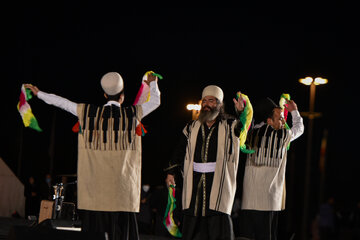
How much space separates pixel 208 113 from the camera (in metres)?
6.48

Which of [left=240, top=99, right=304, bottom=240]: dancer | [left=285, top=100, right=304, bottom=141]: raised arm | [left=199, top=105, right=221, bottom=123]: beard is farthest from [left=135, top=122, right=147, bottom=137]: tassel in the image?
[left=285, top=100, right=304, bottom=141]: raised arm

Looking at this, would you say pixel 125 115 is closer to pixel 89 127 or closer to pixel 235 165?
pixel 89 127

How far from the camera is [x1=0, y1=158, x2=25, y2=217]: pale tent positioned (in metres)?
19.1

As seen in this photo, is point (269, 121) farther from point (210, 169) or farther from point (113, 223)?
point (113, 223)

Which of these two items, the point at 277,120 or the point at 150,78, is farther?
the point at 277,120

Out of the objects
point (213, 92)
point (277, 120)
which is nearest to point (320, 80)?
point (277, 120)

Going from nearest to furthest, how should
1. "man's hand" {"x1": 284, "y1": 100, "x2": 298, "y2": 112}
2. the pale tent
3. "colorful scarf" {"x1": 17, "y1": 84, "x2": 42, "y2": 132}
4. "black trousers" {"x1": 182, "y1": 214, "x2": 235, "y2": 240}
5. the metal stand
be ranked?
"colorful scarf" {"x1": 17, "y1": 84, "x2": 42, "y2": 132}, "black trousers" {"x1": 182, "y1": 214, "x2": 235, "y2": 240}, "man's hand" {"x1": 284, "y1": 100, "x2": 298, "y2": 112}, the metal stand, the pale tent

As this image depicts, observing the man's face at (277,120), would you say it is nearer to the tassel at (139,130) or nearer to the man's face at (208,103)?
the man's face at (208,103)

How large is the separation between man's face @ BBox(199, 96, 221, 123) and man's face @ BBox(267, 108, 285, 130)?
1.44 meters

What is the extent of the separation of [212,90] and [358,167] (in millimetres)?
58623

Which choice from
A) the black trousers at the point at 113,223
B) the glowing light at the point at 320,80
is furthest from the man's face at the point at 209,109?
the glowing light at the point at 320,80

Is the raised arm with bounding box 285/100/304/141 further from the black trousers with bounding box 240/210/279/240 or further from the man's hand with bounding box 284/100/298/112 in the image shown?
the black trousers with bounding box 240/210/279/240

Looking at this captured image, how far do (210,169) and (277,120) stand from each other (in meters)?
1.68

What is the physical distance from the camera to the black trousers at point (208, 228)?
20.4 ft
